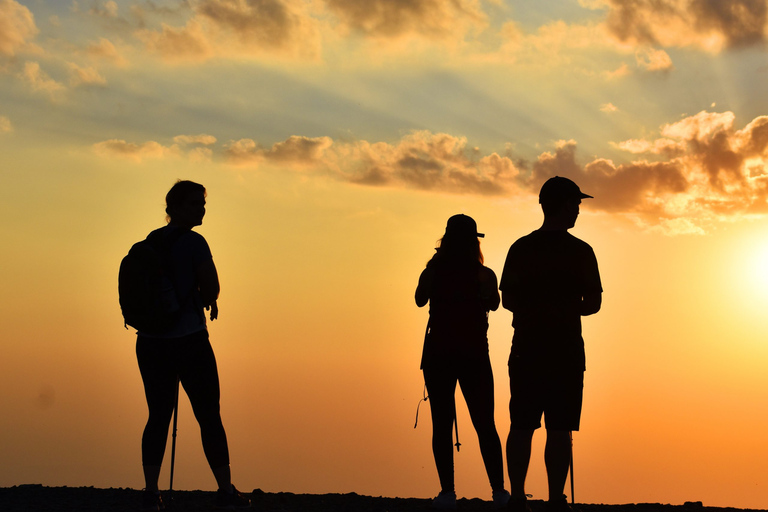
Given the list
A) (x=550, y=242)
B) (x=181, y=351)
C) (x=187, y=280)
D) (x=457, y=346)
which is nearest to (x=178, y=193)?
(x=187, y=280)

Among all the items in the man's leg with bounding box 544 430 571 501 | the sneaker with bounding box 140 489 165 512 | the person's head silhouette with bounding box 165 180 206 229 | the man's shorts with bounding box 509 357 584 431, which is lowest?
the sneaker with bounding box 140 489 165 512

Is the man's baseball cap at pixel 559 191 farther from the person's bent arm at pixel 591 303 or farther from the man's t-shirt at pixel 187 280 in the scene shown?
the man's t-shirt at pixel 187 280

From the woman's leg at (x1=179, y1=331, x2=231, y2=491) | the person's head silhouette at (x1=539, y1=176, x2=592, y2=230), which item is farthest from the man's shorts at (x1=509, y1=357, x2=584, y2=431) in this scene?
the woman's leg at (x1=179, y1=331, x2=231, y2=491)

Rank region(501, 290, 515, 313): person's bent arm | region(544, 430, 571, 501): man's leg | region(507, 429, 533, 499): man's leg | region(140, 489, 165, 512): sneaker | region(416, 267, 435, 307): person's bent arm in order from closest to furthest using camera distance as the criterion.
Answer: region(544, 430, 571, 501): man's leg < region(507, 429, 533, 499): man's leg < region(501, 290, 515, 313): person's bent arm < region(140, 489, 165, 512): sneaker < region(416, 267, 435, 307): person's bent arm

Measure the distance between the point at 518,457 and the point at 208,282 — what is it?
2.59m

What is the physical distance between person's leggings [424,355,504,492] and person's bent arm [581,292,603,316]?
104 cm

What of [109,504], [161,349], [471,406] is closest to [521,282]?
[471,406]

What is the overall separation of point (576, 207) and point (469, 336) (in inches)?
53.9

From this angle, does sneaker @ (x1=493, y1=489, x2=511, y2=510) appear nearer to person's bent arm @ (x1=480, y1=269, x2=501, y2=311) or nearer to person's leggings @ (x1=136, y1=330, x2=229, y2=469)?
person's bent arm @ (x1=480, y1=269, x2=501, y2=311)

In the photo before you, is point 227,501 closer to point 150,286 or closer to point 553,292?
point 150,286

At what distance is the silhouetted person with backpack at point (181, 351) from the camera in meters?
5.76

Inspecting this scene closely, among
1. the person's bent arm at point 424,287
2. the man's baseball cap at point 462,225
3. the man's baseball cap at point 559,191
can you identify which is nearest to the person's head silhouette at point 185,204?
the person's bent arm at point 424,287

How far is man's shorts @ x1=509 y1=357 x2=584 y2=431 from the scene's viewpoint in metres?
5.45

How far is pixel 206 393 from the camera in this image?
583cm
